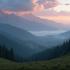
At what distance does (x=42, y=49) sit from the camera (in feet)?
345

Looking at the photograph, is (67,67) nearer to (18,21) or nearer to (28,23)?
(28,23)

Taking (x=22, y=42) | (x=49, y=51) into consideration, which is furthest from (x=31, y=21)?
(x=22, y=42)

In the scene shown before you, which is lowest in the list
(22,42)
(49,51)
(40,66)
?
(49,51)

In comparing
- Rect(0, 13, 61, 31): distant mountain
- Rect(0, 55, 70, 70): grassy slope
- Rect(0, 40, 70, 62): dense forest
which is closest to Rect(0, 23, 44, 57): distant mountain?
Rect(0, 13, 61, 31): distant mountain

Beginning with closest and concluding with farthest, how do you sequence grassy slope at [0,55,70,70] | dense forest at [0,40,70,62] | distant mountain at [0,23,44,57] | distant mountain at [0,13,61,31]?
grassy slope at [0,55,70,70] < dense forest at [0,40,70,62] < distant mountain at [0,13,61,31] < distant mountain at [0,23,44,57]

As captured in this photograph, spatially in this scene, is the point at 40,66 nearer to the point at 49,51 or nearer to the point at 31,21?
the point at 49,51

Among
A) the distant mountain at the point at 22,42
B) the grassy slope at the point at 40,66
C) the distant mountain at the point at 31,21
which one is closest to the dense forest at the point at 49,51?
the distant mountain at the point at 22,42

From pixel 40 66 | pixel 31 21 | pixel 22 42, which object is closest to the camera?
pixel 40 66

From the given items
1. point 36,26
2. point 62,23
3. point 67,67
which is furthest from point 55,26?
point 67,67

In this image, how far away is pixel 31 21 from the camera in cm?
11025

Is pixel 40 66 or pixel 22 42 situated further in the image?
pixel 22 42

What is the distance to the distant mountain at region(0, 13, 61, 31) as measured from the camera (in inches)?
3889

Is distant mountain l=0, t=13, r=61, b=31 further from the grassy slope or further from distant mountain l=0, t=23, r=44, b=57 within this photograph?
the grassy slope

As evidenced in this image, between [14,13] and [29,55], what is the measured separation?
18396 mm
